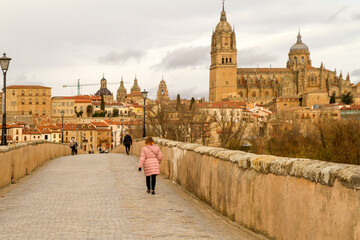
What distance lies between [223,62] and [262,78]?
51.9 ft

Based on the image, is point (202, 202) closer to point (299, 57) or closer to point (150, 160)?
point (150, 160)

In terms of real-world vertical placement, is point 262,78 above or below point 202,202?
above

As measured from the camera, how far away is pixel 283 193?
604 cm

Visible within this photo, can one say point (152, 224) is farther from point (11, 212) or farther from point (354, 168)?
point (354, 168)

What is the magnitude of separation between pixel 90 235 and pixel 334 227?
3.46m

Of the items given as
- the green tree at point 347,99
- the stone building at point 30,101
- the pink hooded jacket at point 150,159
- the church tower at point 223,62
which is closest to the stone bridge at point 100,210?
the pink hooded jacket at point 150,159

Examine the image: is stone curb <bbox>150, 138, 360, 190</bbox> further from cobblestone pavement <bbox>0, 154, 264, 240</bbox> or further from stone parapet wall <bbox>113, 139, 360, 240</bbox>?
cobblestone pavement <bbox>0, 154, 264, 240</bbox>

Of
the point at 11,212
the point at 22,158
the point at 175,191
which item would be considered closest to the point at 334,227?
the point at 11,212

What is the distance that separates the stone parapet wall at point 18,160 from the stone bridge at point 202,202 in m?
0.08

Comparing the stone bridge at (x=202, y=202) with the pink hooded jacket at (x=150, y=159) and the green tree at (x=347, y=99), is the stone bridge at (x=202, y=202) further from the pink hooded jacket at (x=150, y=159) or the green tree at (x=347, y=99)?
the green tree at (x=347, y=99)

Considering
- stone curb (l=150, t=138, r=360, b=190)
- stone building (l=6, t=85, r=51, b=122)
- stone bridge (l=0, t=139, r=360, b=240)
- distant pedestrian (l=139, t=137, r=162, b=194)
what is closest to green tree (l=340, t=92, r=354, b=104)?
Answer: stone building (l=6, t=85, r=51, b=122)

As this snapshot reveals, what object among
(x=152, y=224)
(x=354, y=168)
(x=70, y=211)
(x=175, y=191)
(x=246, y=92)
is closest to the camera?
(x=354, y=168)

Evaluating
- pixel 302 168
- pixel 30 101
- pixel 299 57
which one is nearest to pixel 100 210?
pixel 302 168

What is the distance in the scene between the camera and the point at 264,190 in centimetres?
671
